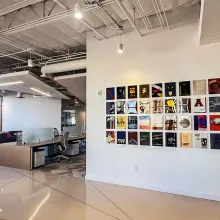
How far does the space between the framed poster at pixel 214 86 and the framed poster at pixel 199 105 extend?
0.20m

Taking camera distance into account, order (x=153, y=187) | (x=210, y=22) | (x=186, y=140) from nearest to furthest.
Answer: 1. (x=210, y=22)
2. (x=186, y=140)
3. (x=153, y=187)

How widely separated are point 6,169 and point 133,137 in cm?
410

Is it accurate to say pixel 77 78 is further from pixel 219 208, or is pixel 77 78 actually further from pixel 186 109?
pixel 219 208

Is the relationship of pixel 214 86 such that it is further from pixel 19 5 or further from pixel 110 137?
pixel 19 5

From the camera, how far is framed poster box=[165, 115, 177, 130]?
4188 mm

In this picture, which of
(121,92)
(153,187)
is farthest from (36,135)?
(153,187)

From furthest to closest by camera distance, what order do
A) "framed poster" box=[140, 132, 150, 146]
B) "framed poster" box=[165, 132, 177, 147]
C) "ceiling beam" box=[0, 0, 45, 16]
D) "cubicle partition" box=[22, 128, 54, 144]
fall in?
1. "cubicle partition" box=[22, 128, 54, 144]
2. "framed poster" box=[140, 132, 150, 146]
3. "framed poster" box=[165, 132, 177, 147]
4. "ceiling beam" box=[0, 0, 45, 16]

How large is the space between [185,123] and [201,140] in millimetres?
421

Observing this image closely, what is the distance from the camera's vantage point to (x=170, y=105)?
4.23 metres

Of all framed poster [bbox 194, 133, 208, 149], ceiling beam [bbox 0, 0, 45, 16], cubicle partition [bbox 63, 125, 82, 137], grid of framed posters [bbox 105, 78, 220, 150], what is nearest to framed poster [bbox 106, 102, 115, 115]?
grid of framed posters [bbox 105, 78, 220, 150]

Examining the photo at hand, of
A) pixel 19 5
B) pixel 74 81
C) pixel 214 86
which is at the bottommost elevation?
pixel 214 86

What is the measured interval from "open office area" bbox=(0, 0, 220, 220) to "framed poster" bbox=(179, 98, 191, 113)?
18 mm

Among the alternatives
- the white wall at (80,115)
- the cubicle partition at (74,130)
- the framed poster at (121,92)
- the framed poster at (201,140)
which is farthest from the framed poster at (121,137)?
the white wall at (80,115)

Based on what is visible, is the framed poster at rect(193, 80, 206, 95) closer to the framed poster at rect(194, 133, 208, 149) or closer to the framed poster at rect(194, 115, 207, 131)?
the framed poster at rect(194, 115, 207, 131)
